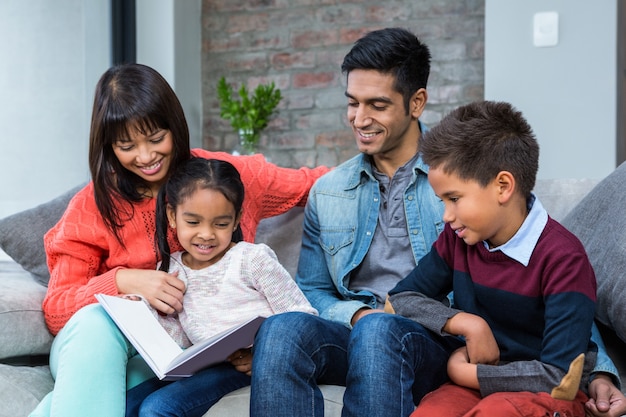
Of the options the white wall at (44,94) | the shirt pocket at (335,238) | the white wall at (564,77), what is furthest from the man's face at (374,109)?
the white wall at (44,94)

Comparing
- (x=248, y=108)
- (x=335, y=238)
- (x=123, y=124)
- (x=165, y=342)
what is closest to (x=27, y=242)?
(x=123, y=124)

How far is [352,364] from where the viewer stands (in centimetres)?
134

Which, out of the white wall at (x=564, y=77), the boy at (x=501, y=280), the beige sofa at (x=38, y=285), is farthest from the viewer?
the white wall at (x=564, y=77)

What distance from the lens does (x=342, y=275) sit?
178 centimetres

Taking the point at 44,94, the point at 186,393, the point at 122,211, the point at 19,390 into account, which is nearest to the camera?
the point at 186,393

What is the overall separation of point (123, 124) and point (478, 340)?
2.96ft

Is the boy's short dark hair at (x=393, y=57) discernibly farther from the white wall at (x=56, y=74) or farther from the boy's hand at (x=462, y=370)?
the white wall at (x=56, y=74)

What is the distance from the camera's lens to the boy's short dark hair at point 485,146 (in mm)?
1366

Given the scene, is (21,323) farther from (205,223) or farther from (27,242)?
(205,223)

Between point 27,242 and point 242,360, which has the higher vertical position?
point 27,242

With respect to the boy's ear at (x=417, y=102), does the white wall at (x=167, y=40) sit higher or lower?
higher

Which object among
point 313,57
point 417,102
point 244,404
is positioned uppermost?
point 313,57

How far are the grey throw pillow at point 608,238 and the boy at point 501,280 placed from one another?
5.6 inches

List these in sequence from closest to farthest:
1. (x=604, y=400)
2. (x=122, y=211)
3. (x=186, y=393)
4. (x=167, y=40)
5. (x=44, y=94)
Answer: (x=604, y=400) < (x=186, y=393) < (x=122, y=211) < (x=44, y=94) < (x=167, y=40)
